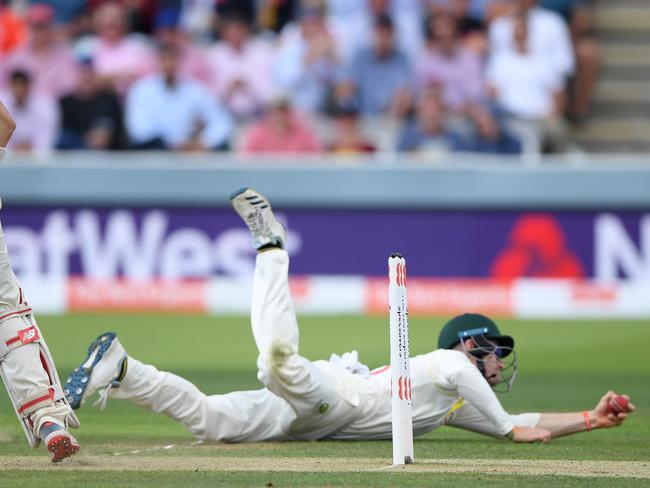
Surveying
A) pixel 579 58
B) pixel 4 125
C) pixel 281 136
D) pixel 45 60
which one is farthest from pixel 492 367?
pixel 579 58

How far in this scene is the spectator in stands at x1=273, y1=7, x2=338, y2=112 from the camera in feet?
50.4

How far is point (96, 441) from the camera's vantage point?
6680mm

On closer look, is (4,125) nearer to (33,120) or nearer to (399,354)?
(399,354)

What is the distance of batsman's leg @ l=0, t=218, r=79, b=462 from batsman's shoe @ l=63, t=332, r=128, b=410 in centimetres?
57

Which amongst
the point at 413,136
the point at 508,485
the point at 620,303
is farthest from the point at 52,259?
the point at 508,485

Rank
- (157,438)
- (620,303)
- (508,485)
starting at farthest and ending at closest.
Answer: (620,303), (157,438), (508,485)

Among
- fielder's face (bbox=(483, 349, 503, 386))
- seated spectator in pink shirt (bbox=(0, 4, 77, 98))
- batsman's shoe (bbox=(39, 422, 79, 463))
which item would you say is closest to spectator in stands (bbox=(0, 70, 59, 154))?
seated spectator in pink shirt (bbox=(0, 4, 77, 98))

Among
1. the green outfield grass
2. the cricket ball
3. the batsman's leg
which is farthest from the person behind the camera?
the cricket ball

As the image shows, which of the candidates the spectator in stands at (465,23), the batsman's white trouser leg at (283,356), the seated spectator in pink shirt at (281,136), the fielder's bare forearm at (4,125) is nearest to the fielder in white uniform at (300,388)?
the batsman's white trouser leg at (283,356)

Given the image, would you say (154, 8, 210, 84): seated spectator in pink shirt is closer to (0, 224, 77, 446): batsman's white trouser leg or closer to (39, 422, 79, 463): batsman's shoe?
(0, 224, 77, 446): batsman's white trouser leg

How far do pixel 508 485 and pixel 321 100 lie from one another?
34.5 feet

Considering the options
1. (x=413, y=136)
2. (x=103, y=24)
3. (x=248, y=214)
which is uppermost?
(x=103, y=24)

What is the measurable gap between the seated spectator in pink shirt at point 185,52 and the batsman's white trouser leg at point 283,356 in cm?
915

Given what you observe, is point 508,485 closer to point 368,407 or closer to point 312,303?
point 368,407
